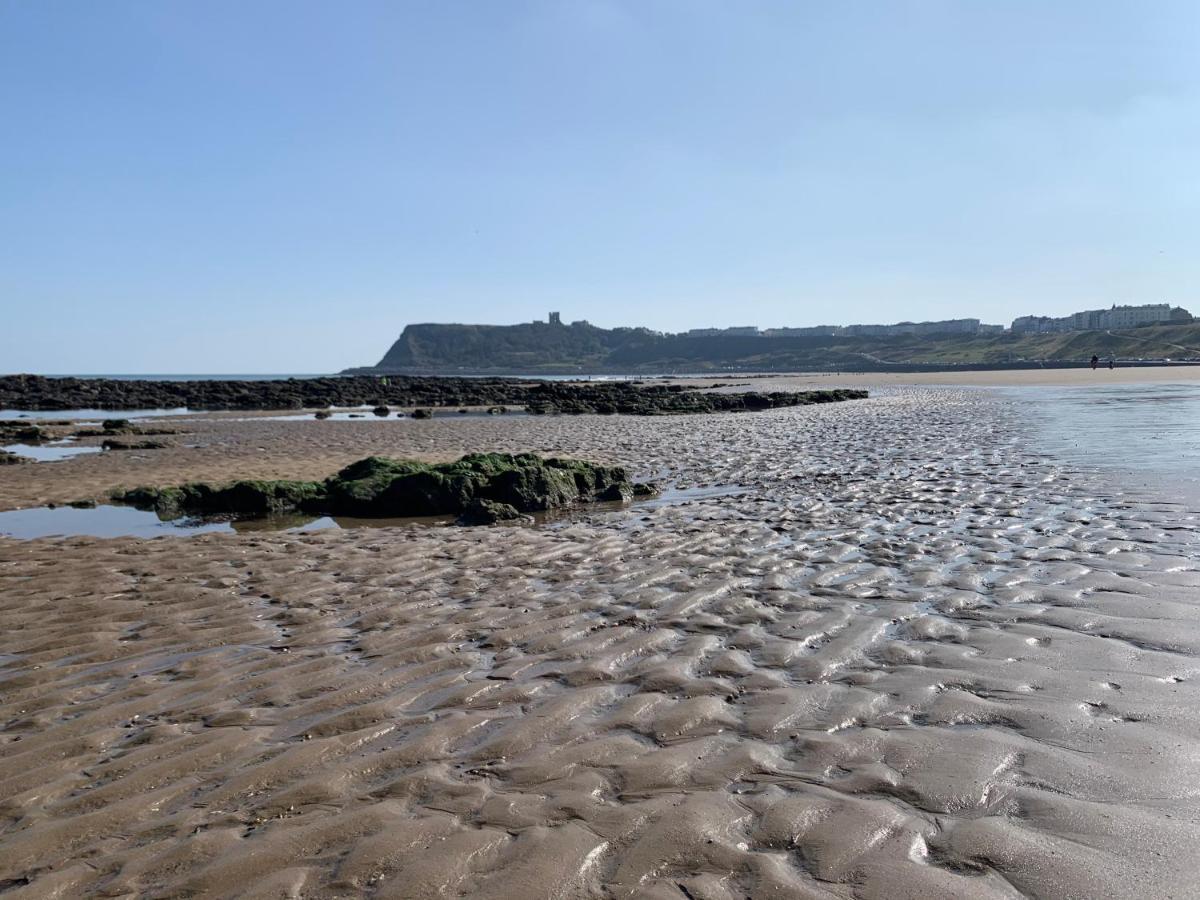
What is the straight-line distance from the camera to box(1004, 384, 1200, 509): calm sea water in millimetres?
11711

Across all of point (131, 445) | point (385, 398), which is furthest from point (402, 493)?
point (385, 398)

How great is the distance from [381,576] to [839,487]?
7.44 m

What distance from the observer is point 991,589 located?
6.63 metres

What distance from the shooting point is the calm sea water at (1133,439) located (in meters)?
11.7

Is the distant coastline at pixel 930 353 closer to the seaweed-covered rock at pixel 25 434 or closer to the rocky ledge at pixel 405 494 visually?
the rocky ledge at pixel 405 494

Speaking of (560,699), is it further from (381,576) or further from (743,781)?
(381,576)

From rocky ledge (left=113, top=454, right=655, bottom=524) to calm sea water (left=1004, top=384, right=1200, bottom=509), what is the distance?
288 inches

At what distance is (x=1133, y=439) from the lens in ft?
56.4

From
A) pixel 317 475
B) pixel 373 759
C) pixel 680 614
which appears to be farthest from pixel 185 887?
pixel 317 475

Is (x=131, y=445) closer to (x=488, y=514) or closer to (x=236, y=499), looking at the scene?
(x=236, y=499)

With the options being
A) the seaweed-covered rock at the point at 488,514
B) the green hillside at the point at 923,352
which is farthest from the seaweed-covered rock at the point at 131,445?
the green hillside at the point at 923,352

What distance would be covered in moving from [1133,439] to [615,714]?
660 inches

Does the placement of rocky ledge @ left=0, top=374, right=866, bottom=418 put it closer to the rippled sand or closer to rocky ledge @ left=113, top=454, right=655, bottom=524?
rocky ledge @ left=113, top=454, right=655, bottom=524

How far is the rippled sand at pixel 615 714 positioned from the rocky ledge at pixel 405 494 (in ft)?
6.99
